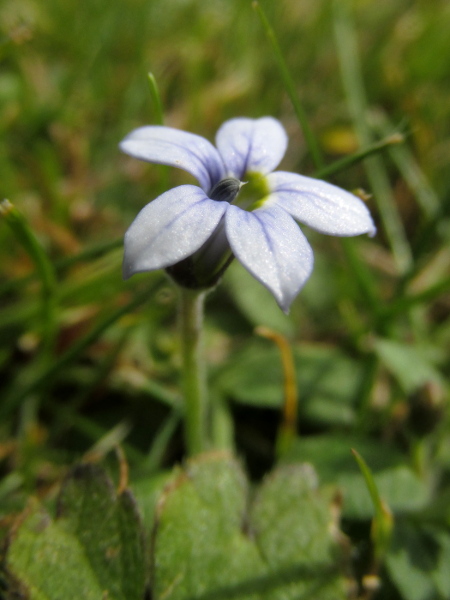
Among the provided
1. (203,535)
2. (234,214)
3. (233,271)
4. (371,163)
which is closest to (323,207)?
(234,214)

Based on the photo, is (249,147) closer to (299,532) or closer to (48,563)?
(299,532)

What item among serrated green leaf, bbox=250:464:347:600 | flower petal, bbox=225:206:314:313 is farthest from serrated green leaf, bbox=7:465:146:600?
flower petal, bbox=225:206:314:313

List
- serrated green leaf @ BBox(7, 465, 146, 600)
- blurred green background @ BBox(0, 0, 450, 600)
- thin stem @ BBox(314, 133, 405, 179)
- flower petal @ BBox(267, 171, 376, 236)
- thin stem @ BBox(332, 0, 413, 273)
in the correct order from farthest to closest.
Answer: thin stem @ BBox(332, 0, 413, 273) → blurred green background @ BBox(0, 0, 450, 600) → thin stem @ BBox(314, 133, 405, 179) → serrated green leaf @ BBox(7, 465, 146, 600) → flower petal @ BBox(267, 171, 376, 236)

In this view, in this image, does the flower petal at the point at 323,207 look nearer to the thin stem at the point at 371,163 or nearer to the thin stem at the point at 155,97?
the thin stem at the point at 155,97

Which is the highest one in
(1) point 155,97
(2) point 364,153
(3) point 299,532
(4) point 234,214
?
(1) point 155,97

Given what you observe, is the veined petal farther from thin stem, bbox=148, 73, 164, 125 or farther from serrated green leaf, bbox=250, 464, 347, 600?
A: serrated green leaf, bbox=250, 464, 347, 600
